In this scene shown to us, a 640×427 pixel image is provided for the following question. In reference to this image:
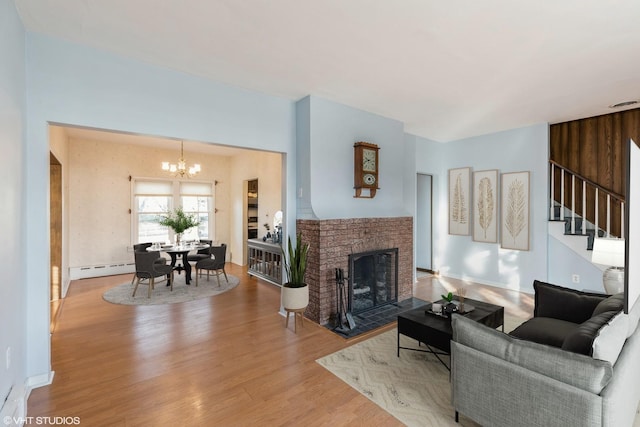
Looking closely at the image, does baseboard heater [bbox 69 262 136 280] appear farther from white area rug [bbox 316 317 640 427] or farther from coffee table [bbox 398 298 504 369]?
coffee table [bbox 398 298 504 369]

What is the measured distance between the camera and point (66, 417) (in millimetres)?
2094

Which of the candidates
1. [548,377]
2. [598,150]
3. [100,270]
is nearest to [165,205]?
[100,270]

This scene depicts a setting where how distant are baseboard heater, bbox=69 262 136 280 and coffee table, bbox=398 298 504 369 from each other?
6261 mm

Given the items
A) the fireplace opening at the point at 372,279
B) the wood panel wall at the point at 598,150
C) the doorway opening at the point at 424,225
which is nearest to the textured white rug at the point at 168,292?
the fireplace opening at the point at 372,279

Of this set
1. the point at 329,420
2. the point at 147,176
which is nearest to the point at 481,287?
the point at 329,420

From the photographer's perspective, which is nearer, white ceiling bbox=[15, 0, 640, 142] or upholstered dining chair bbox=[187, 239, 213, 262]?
white ceiling bbox=[15, 0, 640, 142]

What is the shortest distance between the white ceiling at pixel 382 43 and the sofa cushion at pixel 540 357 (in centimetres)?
229

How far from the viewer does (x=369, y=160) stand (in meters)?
4.36

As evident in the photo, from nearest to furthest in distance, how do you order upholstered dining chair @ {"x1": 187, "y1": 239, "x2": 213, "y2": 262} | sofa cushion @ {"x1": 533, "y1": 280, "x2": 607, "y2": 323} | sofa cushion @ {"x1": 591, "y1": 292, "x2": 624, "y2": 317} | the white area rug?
1. the white area rug
2. sofa cushion @ {"x1": 591, "y1": 292, "x2": 624, "y2": 317}
3. sofa cushion @ {"x1": 533, "y1": 280, "x2": 607, "y2": 323}
4. upholstered dining chair @ {"x1": 187, "y1": 239, "x2": 213, "y2": 262}

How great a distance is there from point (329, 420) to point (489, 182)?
5.24 meters

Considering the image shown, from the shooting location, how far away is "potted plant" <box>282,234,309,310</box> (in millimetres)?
3500

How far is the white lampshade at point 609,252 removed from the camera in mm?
3099

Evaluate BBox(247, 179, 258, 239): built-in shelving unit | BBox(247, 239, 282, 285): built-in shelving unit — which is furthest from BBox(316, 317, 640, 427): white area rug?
BBox(247, 179, 258, 239): built-in shelving unit

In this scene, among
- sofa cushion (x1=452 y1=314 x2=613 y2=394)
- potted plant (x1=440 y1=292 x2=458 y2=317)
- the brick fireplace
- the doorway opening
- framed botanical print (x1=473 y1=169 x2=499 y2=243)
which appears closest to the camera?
sofa cushion (x1=452 y1=314 x2=613 y2=394)
